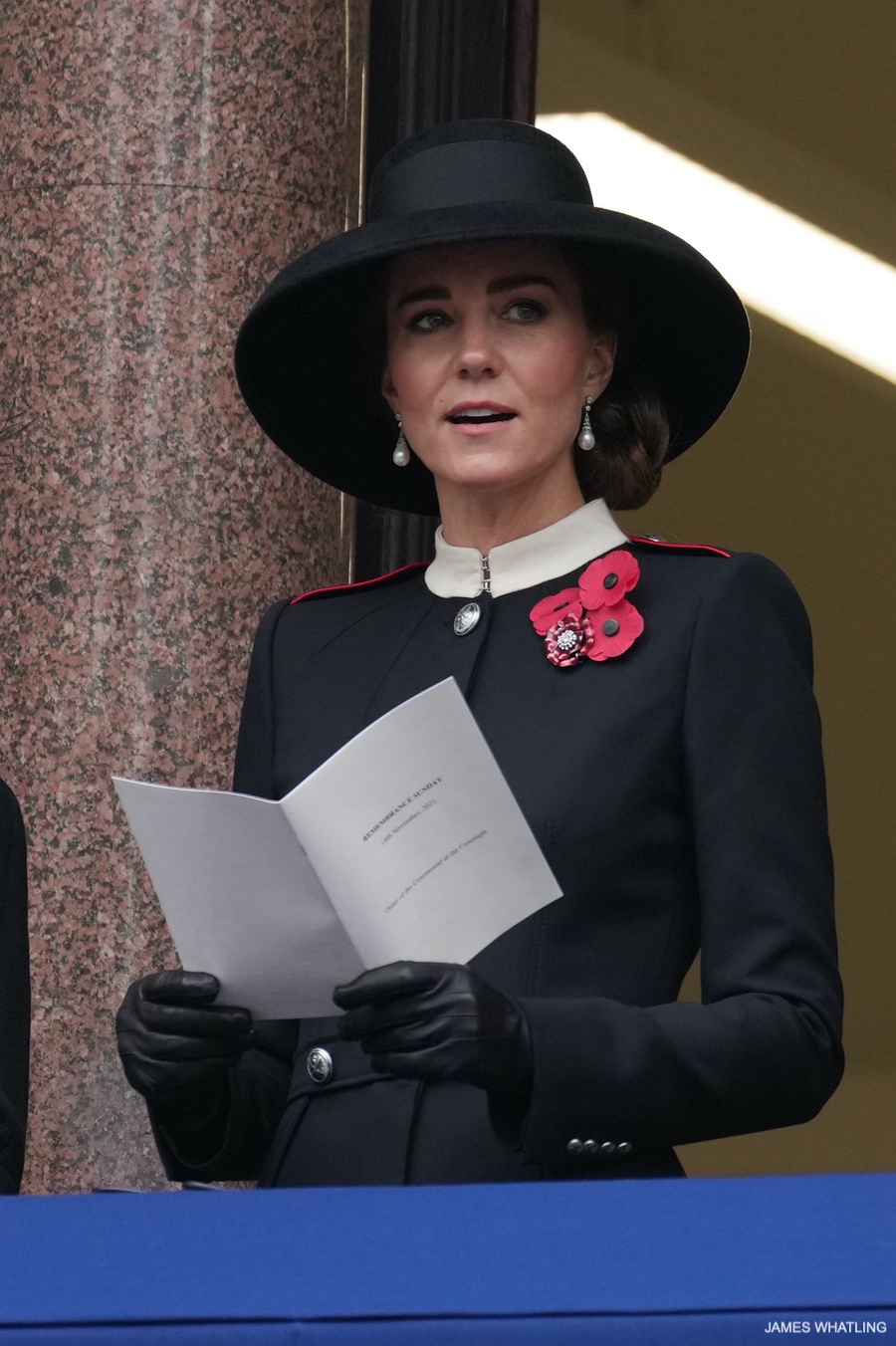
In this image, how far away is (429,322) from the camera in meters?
2.42

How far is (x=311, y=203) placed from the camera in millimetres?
3426

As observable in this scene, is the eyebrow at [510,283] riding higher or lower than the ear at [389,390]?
higher

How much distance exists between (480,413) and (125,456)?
3.48ft

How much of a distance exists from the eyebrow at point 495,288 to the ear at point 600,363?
0.38ft

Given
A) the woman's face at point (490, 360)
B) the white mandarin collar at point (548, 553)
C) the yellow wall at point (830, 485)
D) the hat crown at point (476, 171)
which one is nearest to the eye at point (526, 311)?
the woman's face at point (490, 360)

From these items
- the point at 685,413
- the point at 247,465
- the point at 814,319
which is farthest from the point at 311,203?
the point at 814,319

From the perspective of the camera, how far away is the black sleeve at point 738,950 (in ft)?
6.04

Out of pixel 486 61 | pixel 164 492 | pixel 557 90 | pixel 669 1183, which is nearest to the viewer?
pixel 669 1183

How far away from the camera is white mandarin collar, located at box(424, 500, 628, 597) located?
2.38 meters

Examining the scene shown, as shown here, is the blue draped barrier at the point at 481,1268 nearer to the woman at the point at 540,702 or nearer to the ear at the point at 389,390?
the woman at the point at 540,702

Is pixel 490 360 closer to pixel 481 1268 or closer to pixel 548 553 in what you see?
pixel 548 553

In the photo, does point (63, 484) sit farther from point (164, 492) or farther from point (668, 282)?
point (668, 282)

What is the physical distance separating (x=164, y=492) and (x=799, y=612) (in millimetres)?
1298

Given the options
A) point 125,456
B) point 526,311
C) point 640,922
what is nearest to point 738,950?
point 640,922
